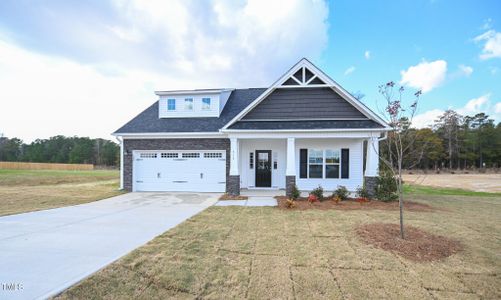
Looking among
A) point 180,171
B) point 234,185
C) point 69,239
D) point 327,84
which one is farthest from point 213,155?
point 69,239

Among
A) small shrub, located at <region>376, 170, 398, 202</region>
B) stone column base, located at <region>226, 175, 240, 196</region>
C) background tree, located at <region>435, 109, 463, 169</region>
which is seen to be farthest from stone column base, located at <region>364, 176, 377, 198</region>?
background tree, located at <region>435, 109, 463, 169</region>

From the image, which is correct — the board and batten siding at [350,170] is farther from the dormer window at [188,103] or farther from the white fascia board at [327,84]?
the dormer window at [188,103]

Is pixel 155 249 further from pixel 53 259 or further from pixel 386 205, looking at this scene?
pixel 386 205

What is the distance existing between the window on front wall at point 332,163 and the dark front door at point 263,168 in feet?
10.3

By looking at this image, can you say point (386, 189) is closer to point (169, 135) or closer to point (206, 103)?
point (206, 103)

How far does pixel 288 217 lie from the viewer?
7.26 m

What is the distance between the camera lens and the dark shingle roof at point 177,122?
41.5 feet

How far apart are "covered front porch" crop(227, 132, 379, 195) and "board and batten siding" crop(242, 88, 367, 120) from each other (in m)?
1.20

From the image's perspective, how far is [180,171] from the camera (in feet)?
41.7

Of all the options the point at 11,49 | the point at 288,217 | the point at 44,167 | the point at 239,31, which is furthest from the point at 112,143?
the point at 288,217

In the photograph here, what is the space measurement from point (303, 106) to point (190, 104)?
671cm

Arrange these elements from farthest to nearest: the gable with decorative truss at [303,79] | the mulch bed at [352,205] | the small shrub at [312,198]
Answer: the gable with decorative truss at [303,79]
the small shrub at [312,198]
the mulch bed at [352,205]

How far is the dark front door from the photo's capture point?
13.1 metres

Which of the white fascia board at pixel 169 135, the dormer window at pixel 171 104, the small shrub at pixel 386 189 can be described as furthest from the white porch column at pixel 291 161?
the dormer window at pixel 171 104
